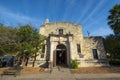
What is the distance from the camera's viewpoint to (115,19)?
19.1 meters

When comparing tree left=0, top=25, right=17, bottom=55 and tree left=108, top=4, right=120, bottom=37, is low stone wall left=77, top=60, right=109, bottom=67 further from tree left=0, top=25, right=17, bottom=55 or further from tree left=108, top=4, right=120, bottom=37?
tree left=0, top=25, right=17, bottom=55

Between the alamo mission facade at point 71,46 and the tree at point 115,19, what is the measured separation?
10.1 ft

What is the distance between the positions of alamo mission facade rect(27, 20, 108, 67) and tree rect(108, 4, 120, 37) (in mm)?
3089

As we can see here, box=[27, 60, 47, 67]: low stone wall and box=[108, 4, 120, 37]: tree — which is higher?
box=[108, 4, 120, 37]: tree

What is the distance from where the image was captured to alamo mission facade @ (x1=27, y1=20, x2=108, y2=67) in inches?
682

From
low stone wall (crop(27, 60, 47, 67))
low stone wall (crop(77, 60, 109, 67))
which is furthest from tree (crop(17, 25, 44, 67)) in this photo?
low stone wall (crop(77, 60, 109, 67))

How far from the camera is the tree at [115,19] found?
1886 centimetres

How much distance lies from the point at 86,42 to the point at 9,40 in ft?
44.1

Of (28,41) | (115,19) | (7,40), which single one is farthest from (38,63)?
(115,19)

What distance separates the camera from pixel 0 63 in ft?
64.9

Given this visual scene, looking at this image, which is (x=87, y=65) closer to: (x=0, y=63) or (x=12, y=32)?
(x=12, y=32)

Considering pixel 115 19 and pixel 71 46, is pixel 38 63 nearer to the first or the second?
pixel 71 46

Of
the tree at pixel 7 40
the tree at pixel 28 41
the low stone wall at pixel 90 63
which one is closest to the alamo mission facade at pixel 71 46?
the low stone wall at pixel 90 63

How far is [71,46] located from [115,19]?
9.85 metres
